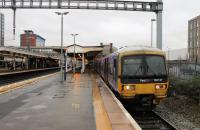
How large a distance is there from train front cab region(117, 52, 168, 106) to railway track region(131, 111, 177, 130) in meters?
0.69

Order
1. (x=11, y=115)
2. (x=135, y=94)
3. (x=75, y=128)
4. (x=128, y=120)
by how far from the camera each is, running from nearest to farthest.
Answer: (x=75, y=128) < (x=128, y=120) < (x=11, y=115) < (x=135, y=94)

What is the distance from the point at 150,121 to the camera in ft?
49.5

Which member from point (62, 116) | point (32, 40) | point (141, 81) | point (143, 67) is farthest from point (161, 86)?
point (32, 40)

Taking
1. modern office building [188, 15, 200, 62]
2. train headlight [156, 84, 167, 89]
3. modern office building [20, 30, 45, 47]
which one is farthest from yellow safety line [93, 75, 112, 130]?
modern office building [20, 30, 45, 47]

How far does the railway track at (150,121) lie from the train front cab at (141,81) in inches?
27.0

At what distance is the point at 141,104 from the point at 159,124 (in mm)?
1724

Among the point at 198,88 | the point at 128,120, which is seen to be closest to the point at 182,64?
the point at 198,88

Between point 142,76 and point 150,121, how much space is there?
6.38 feet

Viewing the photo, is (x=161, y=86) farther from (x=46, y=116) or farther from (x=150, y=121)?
(x=46, y=116)

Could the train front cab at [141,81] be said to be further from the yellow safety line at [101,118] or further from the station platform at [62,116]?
the yellow safety line at [101,118]

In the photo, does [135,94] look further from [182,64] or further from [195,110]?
[182,64]

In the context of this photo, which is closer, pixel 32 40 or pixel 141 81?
pixel 141 81

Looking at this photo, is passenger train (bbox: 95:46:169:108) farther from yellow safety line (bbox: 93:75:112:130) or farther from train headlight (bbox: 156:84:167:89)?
yellow safety line (bbox: 93:75:112:130)

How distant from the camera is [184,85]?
22766 millimetres
